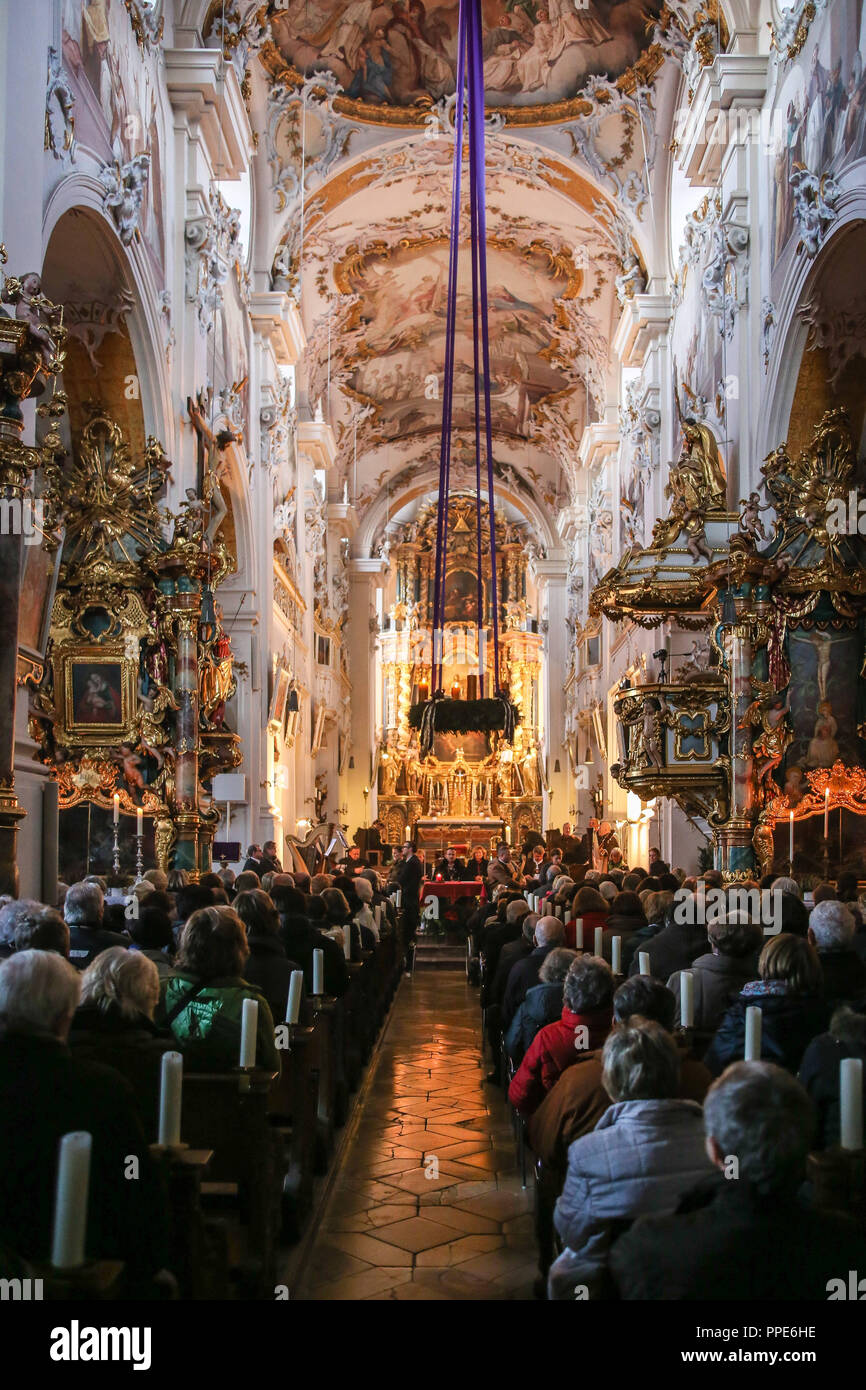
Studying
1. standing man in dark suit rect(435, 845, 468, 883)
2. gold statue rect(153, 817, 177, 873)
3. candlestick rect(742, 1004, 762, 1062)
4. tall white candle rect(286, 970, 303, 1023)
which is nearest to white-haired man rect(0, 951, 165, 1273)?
candlestick rect(742, 1004, 762, 1062)

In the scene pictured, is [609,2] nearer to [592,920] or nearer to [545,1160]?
[592,920]

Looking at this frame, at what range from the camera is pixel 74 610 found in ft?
39.3

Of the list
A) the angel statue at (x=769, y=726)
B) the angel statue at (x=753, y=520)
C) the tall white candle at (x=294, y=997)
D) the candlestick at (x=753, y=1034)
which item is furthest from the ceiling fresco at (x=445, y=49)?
the candlestick at (x=753, y=1034)

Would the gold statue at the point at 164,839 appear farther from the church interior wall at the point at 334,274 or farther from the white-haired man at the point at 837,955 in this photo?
the white-haired man at the point at 837,955

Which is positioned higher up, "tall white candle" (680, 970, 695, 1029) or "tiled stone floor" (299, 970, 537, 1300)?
"tall white candle" (680, 970, 695, 1029)

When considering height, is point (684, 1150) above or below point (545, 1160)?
above

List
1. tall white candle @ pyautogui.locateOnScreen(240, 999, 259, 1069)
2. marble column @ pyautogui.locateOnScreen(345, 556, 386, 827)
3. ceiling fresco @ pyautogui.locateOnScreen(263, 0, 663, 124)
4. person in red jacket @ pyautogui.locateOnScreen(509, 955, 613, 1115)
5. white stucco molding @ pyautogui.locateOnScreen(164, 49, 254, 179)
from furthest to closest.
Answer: marble column @ pyautogui.locateOnScreen(345, 556, 386, 827) < ceiling fresco @ pyautogui.locateOnScreen(263, 0, 663, 124) < white stucco molding @ pyautogui.locateOnScreen(164, 49, 254, 179) < person in red jacket @ pyautogui.locateOnScreen(509, 955, 613, 1115) < tall white candle @ pyautogui.locateOnScreen(240, 999, 259, 1069)

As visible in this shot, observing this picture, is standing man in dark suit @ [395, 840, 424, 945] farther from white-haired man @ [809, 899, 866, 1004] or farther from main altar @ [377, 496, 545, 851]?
main altar @ [377, 496, 545, 851]

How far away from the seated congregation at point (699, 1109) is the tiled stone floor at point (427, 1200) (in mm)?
314

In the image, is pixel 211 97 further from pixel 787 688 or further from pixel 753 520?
pixel 787 688

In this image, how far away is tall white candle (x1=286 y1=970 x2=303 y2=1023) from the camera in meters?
5.65

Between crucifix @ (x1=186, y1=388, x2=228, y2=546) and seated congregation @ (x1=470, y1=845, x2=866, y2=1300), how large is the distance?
814cm

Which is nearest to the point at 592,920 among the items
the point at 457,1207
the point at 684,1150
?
the point at 457,1207

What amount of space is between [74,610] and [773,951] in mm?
8711
